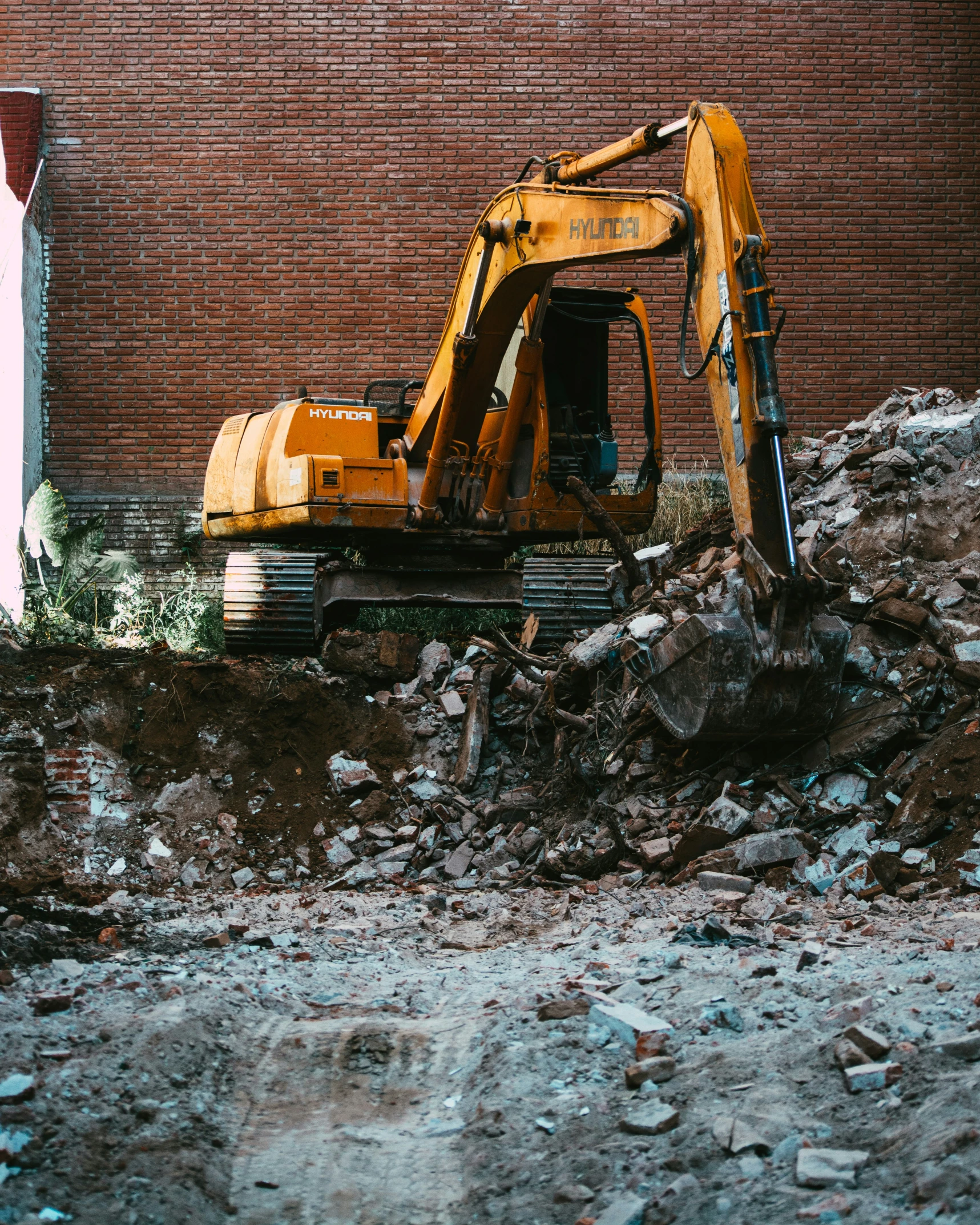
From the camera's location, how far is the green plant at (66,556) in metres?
11.2

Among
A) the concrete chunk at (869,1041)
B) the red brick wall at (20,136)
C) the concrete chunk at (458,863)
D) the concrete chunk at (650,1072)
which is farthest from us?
the red brick wall at (20,136)

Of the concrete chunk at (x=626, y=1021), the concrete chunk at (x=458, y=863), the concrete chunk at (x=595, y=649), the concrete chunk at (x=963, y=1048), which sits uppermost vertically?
the concrete chunk at (x=595, y=649)

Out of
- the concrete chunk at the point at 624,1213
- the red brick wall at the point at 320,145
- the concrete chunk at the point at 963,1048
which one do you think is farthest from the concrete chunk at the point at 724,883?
the red brick wall at the point at 320,145

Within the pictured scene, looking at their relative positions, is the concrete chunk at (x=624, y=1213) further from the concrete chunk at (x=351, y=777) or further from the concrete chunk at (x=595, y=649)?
the concrete chunk at (x=351, y=777)

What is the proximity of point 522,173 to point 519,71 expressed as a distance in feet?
21.5

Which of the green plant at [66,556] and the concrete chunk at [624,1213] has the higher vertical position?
the green plant at [66,556]

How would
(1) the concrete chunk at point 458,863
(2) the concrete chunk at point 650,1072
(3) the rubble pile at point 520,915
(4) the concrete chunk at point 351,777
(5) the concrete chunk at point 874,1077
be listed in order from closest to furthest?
(3) the rubble pile at point 520,915 → (5) the concrete chunk at point 874,1077 → (2) the concrete chunk at point 650,1072 → (1) the concrete chunk at point 458,863 → (4) the concrete chunk at point 351,777

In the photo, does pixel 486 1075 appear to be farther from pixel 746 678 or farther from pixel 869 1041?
pixel 746 678

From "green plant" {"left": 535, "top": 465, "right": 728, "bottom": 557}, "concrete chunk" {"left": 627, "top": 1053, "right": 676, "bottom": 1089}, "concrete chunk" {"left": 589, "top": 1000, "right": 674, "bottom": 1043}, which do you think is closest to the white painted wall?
"green plant" {"left": 535, "top": 465, "right": 728, "bottom": 557}

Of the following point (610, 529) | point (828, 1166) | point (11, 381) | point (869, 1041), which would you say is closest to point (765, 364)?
point (610, 529)

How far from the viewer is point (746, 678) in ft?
16.4

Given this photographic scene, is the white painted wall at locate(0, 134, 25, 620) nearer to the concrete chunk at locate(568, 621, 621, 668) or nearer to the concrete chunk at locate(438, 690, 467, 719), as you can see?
the concrete chunk at locate(438, 690, 467, 719)

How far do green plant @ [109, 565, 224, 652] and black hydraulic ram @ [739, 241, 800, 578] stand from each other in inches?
245

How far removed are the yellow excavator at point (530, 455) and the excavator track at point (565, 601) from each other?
0.01m
